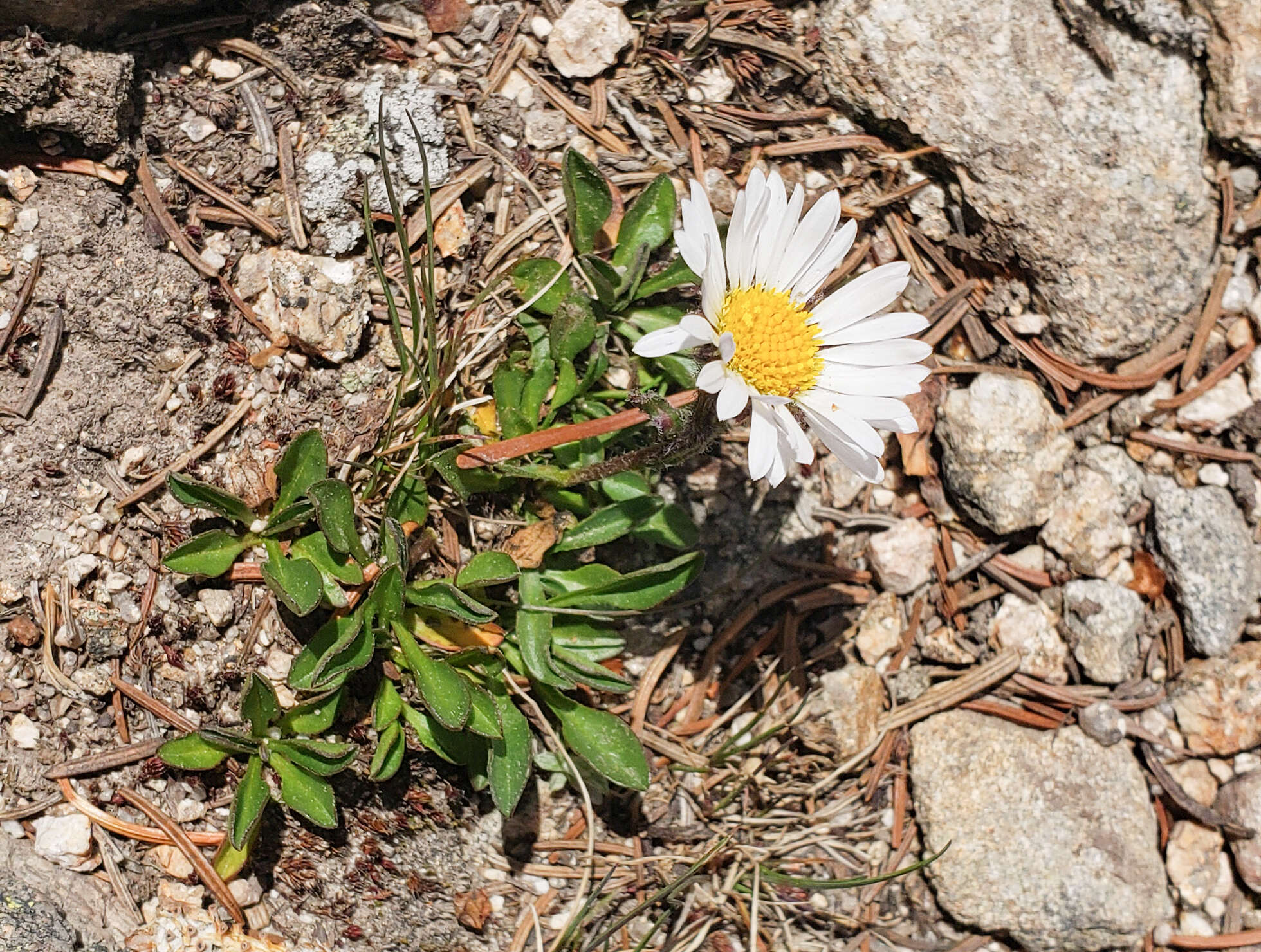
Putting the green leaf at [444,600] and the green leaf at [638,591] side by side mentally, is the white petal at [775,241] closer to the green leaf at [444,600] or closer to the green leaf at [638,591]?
the green leaf at [638,591]

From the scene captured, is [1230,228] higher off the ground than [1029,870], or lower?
higher

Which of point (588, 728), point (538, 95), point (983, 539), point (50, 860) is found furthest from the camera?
point (983, 539)

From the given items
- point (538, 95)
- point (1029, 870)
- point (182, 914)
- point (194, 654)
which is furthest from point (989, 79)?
point (182, 914)

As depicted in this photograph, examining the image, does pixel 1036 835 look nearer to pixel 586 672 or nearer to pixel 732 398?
pixel 586 672

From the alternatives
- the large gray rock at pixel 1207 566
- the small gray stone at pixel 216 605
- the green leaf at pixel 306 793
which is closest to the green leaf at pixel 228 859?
the green leaf at pixel 306 793

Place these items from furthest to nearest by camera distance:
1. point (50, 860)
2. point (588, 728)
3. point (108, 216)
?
point (588, 728) < point (108, 216) < point (50, 860)

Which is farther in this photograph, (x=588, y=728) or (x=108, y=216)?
(x=588, y=728)

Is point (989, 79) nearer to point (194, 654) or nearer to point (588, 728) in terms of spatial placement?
point (588, 728)

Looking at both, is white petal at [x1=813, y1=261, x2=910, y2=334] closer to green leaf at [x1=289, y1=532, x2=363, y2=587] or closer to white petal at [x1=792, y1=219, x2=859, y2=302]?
white petal at [x1=792, y1=219, x2=859, y2=302]
